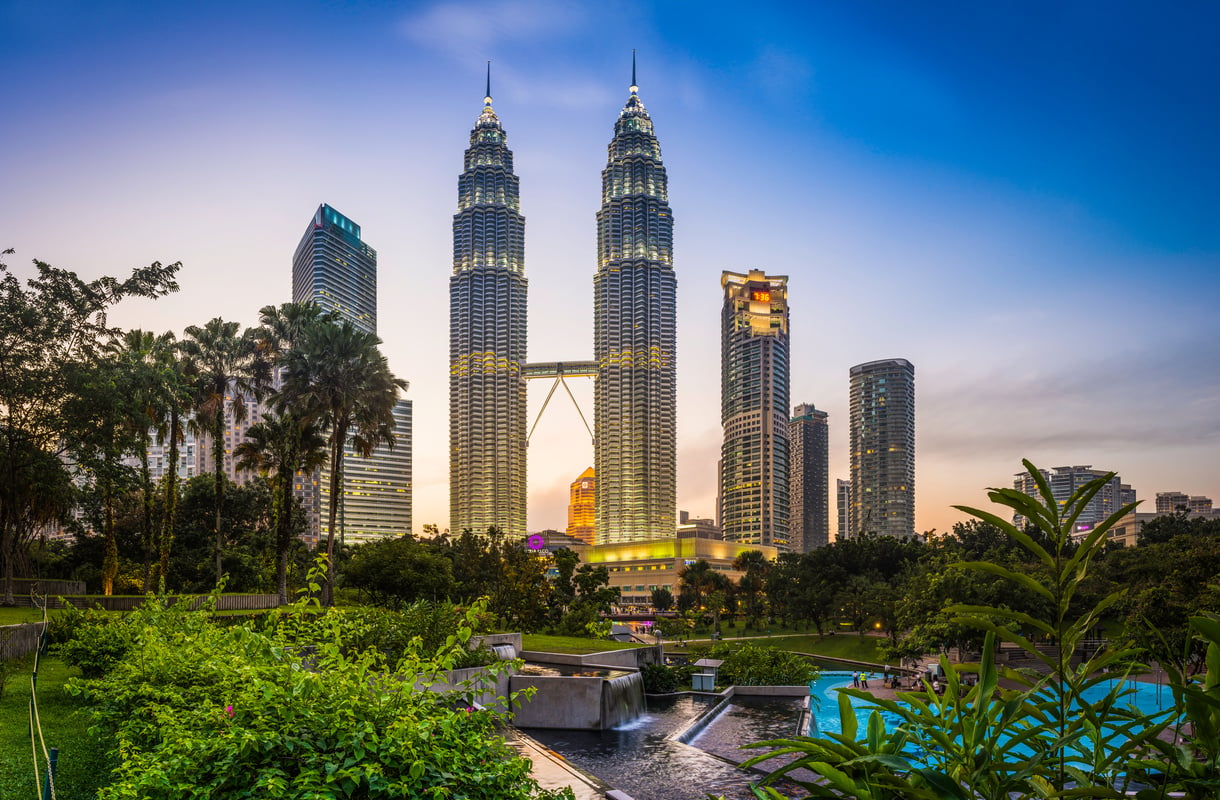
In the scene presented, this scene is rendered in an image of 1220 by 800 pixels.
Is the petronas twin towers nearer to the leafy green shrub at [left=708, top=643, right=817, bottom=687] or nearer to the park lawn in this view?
the park lawn

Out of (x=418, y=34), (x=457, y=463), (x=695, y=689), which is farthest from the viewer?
(x=457, y=463)

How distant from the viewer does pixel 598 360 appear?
639ft

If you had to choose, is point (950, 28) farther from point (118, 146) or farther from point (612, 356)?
point (612, 356)

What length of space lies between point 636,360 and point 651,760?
169943 mm

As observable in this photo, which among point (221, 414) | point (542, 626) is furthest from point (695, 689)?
point (221, 414)

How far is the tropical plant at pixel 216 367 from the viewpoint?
34.6 m

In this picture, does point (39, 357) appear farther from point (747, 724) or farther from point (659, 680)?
point (747, 724)

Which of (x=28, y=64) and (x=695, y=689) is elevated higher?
(x=28, y=64)

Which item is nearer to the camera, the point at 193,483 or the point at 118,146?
the point at 118,146

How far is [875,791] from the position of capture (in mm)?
1703

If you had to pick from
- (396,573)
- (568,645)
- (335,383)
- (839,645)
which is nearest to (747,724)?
(568,645)

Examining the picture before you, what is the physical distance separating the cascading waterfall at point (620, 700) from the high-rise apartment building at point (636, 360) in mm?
156958

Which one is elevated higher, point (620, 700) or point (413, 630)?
point (413, 630)

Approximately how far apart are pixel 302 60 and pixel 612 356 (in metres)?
159
